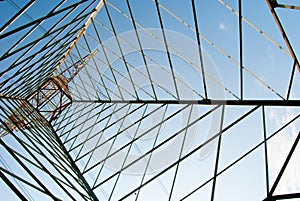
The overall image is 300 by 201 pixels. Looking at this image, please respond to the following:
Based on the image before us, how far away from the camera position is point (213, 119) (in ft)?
25.0

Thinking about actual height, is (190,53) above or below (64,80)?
below

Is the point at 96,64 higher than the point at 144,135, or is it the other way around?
the point at 96,64

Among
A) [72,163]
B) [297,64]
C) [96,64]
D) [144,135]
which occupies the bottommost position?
[72,163]

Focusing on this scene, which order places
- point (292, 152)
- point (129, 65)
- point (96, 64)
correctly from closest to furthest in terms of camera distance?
1. point (292, 152)
2. point (129, 65)
3. point (96, 64)

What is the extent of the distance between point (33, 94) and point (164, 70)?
9420 mm

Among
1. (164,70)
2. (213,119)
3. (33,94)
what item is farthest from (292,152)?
(33,94)

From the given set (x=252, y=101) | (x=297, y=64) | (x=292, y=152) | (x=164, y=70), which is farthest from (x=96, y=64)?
(x=292, y=152)

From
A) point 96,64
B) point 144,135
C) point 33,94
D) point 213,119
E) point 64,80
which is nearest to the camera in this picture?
point 213,119

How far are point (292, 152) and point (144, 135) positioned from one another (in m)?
4.83

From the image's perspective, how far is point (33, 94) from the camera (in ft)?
49.5

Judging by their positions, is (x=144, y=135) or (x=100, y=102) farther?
(x=100, y=102)

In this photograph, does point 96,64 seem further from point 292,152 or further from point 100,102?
point 292,152

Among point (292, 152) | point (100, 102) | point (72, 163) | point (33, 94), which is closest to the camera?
point (292, 152)

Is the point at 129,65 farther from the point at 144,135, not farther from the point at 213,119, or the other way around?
the point at 213,119
